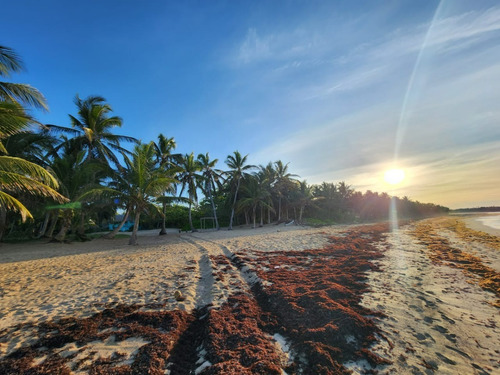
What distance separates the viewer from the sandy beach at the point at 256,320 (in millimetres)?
2863

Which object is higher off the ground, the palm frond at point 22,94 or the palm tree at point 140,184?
the palm frond at point 22,94

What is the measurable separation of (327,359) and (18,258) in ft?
43.1

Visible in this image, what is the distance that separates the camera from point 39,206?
13297 millimetres

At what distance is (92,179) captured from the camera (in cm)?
1584

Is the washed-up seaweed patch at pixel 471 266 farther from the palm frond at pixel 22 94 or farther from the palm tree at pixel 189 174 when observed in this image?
the palm tree at pixel 189 174

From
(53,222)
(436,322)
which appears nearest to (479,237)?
(436,322)

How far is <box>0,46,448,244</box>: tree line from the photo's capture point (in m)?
8.04

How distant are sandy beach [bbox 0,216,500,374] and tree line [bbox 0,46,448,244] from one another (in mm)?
4821

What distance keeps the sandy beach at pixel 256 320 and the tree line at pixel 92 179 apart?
4.82 meters

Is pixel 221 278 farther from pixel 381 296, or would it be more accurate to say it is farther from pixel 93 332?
pixel 381 296

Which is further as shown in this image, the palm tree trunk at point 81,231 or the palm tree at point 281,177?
the palm tree at point 281,177

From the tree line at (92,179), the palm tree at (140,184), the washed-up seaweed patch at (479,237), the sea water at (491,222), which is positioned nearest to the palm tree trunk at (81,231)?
the tree line at (92,179)

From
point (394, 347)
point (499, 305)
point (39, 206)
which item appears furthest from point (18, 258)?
point (499, 305)

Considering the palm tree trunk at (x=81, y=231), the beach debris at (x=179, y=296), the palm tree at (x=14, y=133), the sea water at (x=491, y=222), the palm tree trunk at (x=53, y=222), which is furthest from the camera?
the sea water at (x=491, y=222)
